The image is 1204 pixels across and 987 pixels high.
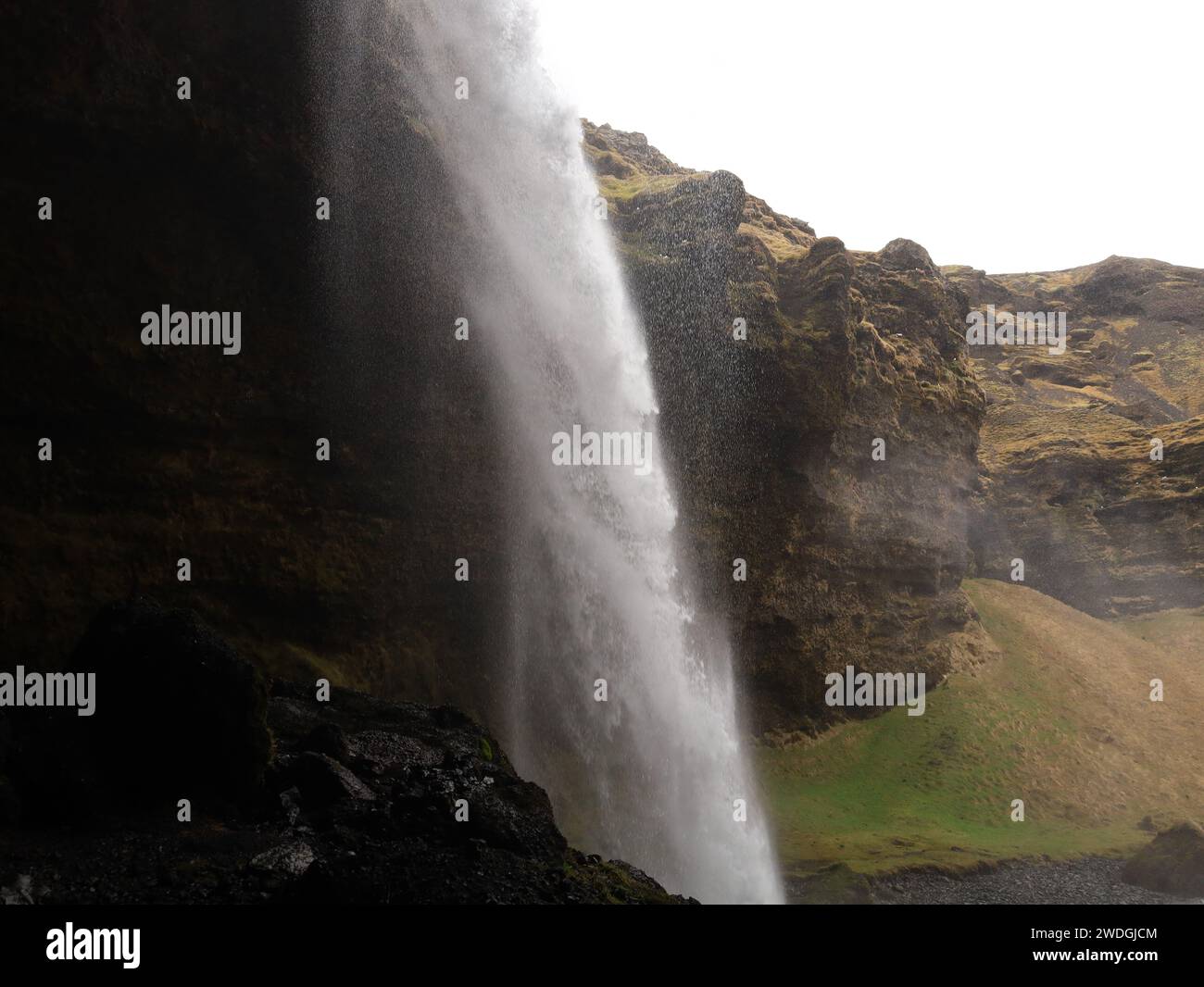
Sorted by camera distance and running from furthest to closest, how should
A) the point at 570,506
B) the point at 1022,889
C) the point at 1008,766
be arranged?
the point at 1008,766, the point at 570,506, the point at 1022,889

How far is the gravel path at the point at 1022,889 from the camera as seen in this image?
21.3 meters

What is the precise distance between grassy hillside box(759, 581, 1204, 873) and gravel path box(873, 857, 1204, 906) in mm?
733

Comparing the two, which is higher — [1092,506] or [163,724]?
[1092,506]

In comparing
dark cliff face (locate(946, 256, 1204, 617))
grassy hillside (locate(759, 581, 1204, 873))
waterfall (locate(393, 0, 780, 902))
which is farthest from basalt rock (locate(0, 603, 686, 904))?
dark cliff face (locate(946, 256, 1204, 617))

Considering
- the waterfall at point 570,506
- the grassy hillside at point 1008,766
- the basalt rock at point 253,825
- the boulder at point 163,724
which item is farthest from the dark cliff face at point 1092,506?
the boulder at point 163,724

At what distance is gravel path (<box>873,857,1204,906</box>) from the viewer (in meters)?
21.3

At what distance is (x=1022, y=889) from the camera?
22531 millimetres

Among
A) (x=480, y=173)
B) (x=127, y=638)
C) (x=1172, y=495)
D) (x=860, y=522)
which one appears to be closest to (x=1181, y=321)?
(x=1172, y=495)

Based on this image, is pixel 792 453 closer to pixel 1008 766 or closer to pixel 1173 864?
pixel 1008 766

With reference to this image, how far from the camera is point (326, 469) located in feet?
79.6

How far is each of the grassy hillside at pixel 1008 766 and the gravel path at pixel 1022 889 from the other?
73 centimetres

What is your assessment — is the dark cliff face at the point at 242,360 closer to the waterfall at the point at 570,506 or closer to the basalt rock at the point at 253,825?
the waterfall at the point at 570,506

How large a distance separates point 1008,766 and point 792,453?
13.6m

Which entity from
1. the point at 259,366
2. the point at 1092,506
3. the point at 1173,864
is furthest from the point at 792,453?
the point at 1092,506
